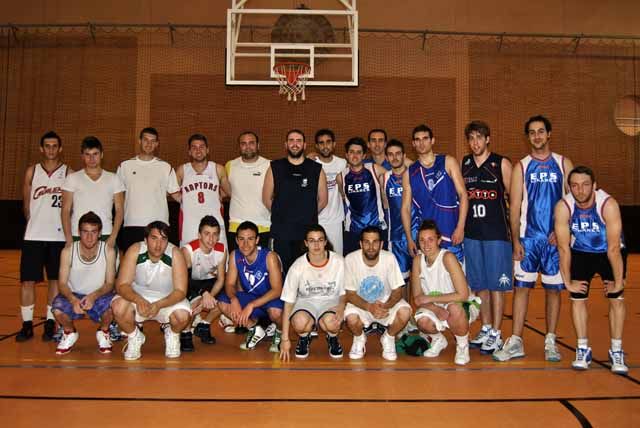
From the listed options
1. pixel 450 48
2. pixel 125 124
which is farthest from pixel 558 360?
pixel 125 124

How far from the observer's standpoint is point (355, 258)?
495 cm

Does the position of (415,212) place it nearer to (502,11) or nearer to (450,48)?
(450,48)

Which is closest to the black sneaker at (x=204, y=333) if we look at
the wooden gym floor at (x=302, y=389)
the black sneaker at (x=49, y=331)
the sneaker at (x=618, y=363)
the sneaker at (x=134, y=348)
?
the wooden gym floor at (x=302, y=389)

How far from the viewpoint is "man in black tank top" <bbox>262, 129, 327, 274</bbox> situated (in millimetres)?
5375

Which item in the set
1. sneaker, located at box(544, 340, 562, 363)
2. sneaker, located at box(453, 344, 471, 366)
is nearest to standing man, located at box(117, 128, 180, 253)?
sneaker, located at box(453, 344, 471, 366)

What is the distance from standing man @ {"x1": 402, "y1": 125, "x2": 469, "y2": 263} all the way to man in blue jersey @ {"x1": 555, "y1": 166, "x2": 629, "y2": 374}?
35.7 inches

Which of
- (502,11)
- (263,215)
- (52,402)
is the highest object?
(502,11)

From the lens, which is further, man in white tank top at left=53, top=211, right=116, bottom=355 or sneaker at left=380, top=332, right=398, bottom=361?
man in white tank top at left=53, top=211, right=116, bottom=355

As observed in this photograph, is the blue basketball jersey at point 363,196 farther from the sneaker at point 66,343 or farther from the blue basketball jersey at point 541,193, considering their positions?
the sneaker at point 66,343

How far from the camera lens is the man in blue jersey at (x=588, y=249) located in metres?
4.22

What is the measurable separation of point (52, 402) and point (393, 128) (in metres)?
10.9

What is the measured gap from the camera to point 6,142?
1352 centimetres

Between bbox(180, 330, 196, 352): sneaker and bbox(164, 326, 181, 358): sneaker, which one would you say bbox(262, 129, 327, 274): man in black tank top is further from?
bbox(164, 326, 181, 358): sneaker

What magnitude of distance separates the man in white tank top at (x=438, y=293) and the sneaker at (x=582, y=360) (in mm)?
794
